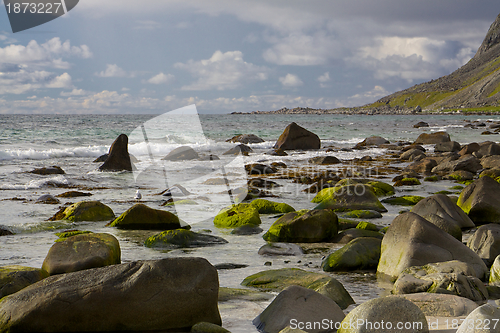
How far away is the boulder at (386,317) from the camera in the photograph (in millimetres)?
2947

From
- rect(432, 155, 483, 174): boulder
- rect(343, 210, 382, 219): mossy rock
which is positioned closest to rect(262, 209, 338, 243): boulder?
rect(343, 210, 382, 219): mossy rock

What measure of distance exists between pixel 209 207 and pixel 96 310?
6.09 meters

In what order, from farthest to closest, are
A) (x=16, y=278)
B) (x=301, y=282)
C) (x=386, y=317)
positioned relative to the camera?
1. (x=301, y=282)
2. (x=16, y=278)
3. (x=386, y=317)

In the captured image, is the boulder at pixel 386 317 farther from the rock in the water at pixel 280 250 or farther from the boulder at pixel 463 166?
the boulder at pixel 463 166

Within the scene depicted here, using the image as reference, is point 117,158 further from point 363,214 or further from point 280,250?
point 280,250

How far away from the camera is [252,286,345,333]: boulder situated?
3377 millimetres

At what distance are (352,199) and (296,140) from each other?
16673 millimetres

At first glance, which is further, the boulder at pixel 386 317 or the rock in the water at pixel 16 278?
the rock in the water at pixel 16 278

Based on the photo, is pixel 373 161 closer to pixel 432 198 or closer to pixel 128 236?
pixel 432 198

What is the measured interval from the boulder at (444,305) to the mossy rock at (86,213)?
20.4 ft

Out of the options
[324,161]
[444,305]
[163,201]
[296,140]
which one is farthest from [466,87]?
[444,305]

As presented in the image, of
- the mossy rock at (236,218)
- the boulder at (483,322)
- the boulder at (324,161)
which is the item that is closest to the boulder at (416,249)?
the boulder at (483,322)

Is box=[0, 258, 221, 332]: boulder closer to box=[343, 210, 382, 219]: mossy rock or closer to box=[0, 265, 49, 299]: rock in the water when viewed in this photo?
box=[0, 265, 49, 299]: rock in the water

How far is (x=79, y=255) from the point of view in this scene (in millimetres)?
4598
